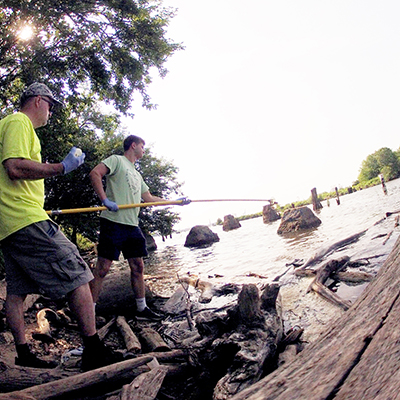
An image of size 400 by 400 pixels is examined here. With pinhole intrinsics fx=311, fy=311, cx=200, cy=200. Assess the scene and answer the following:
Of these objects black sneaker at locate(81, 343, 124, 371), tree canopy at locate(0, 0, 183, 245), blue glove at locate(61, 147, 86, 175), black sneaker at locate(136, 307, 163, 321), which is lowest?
black sneaker at locate(136, 307, 163, 321)

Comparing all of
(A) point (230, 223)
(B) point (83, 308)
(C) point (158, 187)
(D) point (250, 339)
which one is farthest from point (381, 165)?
(B) point (83, 308)

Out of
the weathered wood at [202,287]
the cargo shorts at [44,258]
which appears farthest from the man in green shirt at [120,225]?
the cargo shorts at [44,258]

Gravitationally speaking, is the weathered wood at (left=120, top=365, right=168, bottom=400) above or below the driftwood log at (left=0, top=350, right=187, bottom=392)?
below

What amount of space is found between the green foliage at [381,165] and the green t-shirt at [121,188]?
79511 mm

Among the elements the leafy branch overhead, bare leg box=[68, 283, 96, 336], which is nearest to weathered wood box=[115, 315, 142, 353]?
bare leg box=[68, 283, 96, 336]

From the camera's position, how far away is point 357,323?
1403 mm

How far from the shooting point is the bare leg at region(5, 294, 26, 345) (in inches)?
98.9

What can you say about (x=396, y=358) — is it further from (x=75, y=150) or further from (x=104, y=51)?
(x=104, y=51)

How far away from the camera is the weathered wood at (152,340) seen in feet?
9.66

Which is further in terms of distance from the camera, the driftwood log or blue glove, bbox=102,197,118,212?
blue glove, bbox=102,197,118,212

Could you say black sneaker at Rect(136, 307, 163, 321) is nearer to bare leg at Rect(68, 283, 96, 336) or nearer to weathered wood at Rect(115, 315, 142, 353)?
weathered wood at Rect(115, 315, 142, 353)

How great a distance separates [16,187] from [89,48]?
35.0ft

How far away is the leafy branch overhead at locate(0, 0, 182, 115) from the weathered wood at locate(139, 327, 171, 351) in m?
9.64

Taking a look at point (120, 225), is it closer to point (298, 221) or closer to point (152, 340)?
point (152, 340)
